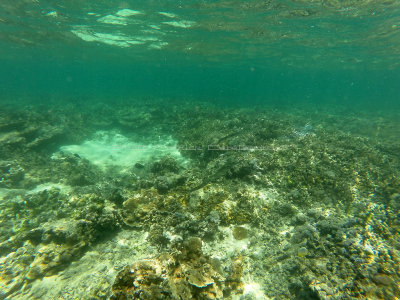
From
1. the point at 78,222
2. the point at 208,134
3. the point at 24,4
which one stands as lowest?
the point at 208,134

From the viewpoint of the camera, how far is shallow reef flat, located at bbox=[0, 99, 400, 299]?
398 cm

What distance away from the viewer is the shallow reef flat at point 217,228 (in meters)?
3.98

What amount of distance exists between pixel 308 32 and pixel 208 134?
2131cm

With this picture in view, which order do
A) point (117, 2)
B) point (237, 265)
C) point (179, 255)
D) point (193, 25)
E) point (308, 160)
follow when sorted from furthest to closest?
point (193, 25) < point (117, 2) < point (308, 160) < point (237, 265) < point (179, 255)

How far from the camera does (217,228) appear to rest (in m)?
5.62

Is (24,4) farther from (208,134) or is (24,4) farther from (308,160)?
(308,160)

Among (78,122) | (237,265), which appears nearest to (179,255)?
(237,265)

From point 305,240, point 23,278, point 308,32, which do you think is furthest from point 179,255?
point 308,32

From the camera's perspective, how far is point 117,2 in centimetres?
1777

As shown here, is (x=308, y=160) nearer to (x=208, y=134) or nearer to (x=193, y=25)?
(x=208, y=134)

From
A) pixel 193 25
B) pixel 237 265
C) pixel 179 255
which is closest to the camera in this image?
pixel 179 255

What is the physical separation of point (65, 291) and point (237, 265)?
3642 millimetres

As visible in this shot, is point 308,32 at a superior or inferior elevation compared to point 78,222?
superior

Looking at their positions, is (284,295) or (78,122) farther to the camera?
(78,122)
